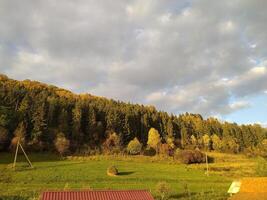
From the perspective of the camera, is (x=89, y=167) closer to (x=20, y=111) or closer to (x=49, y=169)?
(x=49, y=169)

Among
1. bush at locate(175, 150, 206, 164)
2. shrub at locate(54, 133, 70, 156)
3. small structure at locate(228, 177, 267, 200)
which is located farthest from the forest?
small structure at locate(228, 177, 267, 200)

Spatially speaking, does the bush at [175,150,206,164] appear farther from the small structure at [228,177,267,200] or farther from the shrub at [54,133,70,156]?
the small structure at [228,177,267,200]

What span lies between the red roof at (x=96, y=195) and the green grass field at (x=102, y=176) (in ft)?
57.6

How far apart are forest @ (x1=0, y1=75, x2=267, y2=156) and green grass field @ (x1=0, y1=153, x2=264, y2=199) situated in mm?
13099

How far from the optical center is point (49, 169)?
69000 millimetres

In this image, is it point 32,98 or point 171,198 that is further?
point 32,98

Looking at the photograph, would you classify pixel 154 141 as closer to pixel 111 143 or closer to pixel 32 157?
pixel 111 143

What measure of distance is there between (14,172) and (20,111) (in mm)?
50092

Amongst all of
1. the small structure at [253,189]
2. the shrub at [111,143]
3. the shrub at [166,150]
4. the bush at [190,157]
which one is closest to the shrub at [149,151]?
the shrub at [166,150]

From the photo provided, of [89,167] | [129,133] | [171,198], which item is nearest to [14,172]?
[89,167]

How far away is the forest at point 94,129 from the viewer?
102688mm

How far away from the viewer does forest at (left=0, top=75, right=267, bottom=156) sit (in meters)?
103

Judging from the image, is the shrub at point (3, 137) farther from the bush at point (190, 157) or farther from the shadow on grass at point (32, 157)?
the bush at point (190, 157)

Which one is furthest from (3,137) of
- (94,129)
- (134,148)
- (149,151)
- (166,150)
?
(166,150)
